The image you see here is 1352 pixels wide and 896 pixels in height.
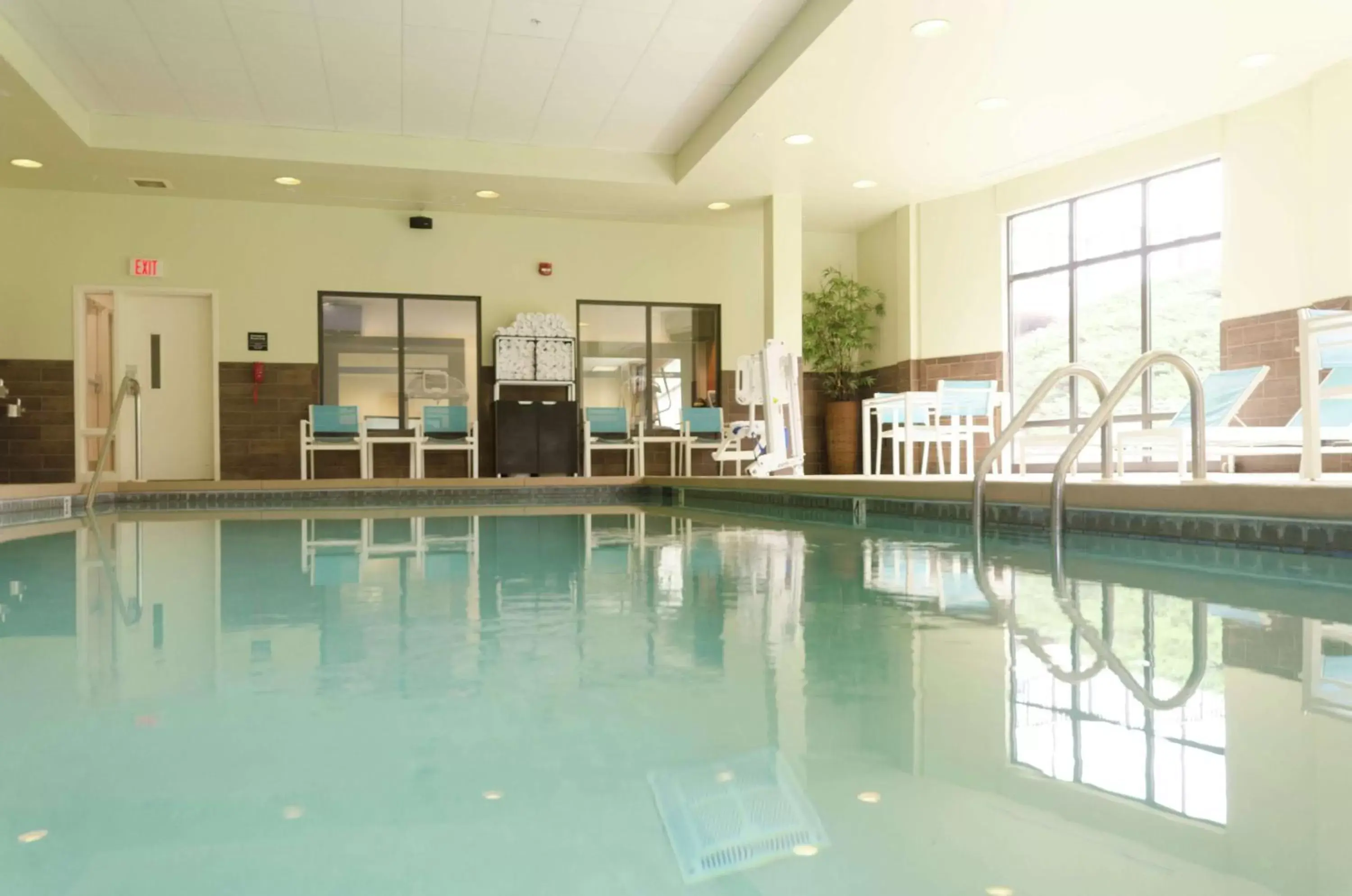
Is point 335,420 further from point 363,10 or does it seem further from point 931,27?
point 931,27

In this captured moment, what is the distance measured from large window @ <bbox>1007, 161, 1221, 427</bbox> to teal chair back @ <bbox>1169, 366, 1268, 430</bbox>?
1.47 metres

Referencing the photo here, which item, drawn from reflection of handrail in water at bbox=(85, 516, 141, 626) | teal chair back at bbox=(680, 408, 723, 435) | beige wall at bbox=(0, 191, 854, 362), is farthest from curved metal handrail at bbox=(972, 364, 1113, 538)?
beige wall at bbox=(0, 191, 854, 362)

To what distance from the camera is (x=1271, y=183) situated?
23.3 ft

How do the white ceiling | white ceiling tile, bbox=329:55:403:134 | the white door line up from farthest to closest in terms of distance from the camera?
the white door, white ceiling tile, bbox=329:55:403:134, the white ceiling

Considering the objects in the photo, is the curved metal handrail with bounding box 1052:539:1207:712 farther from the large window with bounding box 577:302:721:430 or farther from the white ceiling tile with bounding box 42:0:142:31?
the large window with bounding box 577:302:721:430

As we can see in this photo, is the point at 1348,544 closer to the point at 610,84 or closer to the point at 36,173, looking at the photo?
the point at 610,84

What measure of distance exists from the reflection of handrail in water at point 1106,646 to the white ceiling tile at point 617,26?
4.94 m

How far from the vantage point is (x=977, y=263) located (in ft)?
31.9

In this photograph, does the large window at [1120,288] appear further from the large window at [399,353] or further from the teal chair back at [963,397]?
the large window at [399,353]

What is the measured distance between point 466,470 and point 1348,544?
886 centimetres

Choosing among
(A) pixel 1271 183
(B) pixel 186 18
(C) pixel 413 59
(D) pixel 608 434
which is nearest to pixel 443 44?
(C) pixel 413 59

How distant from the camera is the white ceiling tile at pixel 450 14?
605 centimetres

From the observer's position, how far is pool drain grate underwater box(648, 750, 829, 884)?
71 cm

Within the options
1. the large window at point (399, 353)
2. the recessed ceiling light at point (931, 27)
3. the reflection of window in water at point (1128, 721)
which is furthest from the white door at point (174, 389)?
the reflection of window in water at point (1128, 721)
